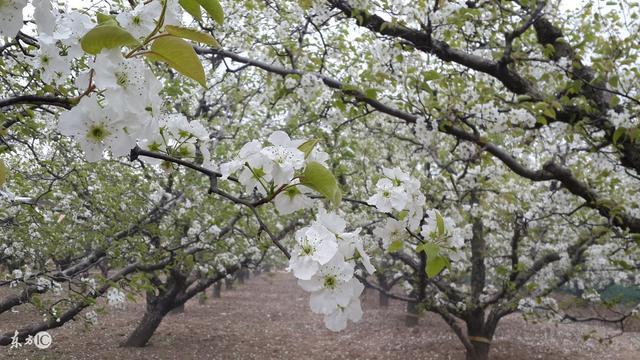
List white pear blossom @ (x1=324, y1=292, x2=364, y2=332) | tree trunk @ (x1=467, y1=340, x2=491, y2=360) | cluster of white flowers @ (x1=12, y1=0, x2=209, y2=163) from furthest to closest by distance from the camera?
1. tree trunk @ (x1=467, y1=340, x2=491, y2=360)
2. white pear blossom @ (x1=324, y1=292, x2=364, y2=332)
3. cluster of white flowers @ (x1=12, y1=0, x2=209, y2=163)

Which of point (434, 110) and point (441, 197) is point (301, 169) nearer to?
point (434, 110)

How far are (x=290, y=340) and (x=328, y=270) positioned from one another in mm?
11431

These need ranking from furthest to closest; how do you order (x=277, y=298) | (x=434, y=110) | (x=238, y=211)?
(x=277, y=298) → (x=238, y=211) → (x=434, y=110)

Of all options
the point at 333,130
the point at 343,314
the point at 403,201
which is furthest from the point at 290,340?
the point at 343,314

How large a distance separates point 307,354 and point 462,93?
767 centimetres

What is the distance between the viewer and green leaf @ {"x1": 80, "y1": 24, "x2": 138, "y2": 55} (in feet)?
2.61

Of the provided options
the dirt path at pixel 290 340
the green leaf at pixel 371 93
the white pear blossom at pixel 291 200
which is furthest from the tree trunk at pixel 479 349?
the white pear blossom at pixel 291 200

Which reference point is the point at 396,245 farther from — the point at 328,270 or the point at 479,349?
the point at 479,349

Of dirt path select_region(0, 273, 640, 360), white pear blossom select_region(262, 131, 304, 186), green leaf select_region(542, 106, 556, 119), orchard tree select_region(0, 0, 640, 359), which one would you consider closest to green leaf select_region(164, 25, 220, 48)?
orchard tree select_region(0, 0, 640, 359)

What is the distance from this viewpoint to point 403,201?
157 centimetres

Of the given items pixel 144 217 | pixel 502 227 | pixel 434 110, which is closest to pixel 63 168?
pixel 144 217

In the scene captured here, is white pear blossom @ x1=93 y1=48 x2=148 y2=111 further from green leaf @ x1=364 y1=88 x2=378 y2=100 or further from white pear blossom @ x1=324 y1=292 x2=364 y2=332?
green leaf @ x1=364 y1=88 x2=378 y2=100

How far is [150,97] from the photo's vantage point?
99 centimetres

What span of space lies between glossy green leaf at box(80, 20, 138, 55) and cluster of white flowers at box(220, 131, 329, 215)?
43 centimetres
